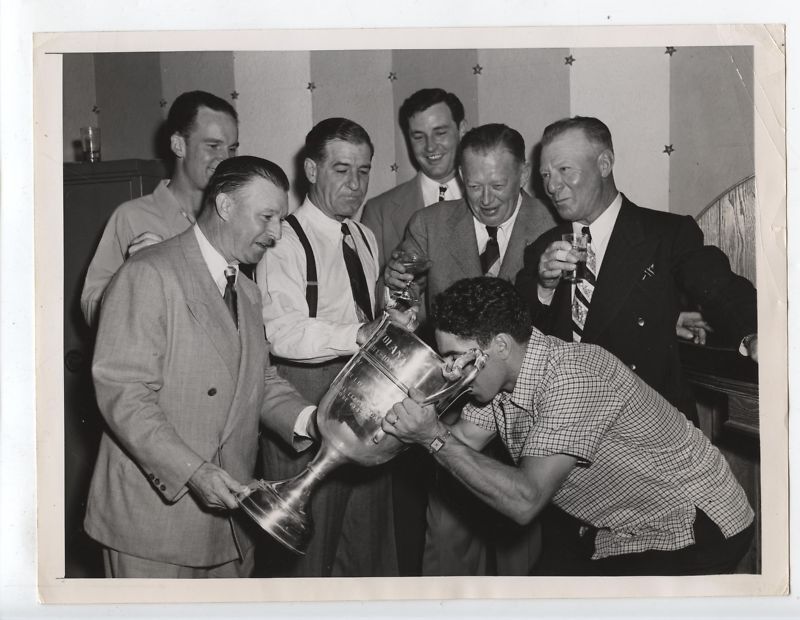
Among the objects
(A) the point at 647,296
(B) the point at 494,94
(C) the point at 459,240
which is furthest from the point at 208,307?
(A) the point at 647,296

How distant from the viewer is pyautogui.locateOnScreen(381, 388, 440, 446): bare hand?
5.47 feet

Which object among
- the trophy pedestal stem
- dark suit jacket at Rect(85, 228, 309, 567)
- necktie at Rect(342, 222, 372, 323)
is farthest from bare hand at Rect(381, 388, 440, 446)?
necktie at Rect(342, 222, 372, 323)

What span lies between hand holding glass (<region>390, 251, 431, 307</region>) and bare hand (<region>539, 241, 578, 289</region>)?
0.95 ft

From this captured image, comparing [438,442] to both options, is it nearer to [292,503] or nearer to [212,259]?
[292,503]

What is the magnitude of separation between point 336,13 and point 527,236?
2.30 ft

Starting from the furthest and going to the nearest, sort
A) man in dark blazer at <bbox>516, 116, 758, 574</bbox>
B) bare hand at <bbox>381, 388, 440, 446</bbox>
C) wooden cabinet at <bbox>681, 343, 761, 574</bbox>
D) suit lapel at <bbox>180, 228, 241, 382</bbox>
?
man in dark blazer at <bbox>516, 116, 758, 574</bbox>, wooden cabinet at <bbox>681, 343, 761, 574</bbox>, suit lapel at <bbox>180, 228, 241, 382</bbox>, bare hand at <bbox>381, 388, 440, 446</bbox>

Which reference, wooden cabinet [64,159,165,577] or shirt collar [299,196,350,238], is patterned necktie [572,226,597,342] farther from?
wooden cabinet [64,159,165,577]

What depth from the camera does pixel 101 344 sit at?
176 centimetres

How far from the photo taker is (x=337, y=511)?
216cm

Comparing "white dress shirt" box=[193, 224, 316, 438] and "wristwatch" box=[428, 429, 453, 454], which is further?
"white dress shirt" box=[193, 224, 316, 438]

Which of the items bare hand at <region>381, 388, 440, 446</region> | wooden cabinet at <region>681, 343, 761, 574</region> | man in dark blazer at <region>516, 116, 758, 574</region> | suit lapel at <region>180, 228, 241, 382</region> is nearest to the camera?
bare hand at <region>381, 388, 440, 446</region>

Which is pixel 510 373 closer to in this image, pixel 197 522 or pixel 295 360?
pixel 295 360

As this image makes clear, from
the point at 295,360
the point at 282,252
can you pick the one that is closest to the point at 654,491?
the point at 295,360

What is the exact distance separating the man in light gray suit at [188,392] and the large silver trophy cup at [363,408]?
9 centimetres
